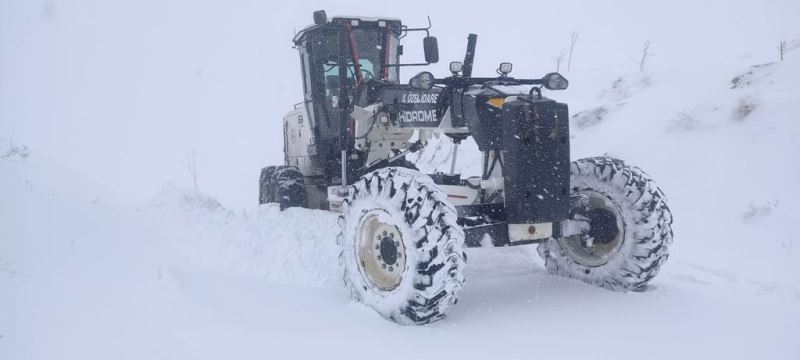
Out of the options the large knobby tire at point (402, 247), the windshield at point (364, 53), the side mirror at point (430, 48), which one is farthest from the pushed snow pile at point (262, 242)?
the side mirror at point (430, 48)

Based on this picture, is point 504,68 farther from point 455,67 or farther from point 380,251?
point 380,251

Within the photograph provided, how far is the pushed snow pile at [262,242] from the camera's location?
211 inches

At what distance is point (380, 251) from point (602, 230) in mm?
1927

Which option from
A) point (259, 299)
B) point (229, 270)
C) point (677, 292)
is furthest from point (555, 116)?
point (229, 270)

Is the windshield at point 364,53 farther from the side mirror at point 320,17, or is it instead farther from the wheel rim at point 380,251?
the wheel rim at point 380,251

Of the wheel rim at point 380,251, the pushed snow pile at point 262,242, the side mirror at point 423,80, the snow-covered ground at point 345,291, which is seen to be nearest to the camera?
the snow-covered ground at point 345,291

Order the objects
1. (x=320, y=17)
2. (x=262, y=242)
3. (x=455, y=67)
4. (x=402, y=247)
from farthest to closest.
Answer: (x=320, y=17), (x=262, y=242), (x=455, y=67), (x=402, y=247)

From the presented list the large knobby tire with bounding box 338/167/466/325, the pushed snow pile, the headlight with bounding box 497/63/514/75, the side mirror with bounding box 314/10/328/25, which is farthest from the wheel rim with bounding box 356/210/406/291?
the side mirror with bounding box 314/10/328/25

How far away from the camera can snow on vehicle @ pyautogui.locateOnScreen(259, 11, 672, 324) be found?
3.89m

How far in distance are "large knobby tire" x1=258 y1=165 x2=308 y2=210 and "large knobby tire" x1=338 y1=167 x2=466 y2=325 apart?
121 inches

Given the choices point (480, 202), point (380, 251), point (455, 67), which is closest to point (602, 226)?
point (480, 202)

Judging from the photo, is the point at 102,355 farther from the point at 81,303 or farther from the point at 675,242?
the point at 675,242

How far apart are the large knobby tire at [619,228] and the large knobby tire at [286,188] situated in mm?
3729

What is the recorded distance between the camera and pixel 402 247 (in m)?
4.16
